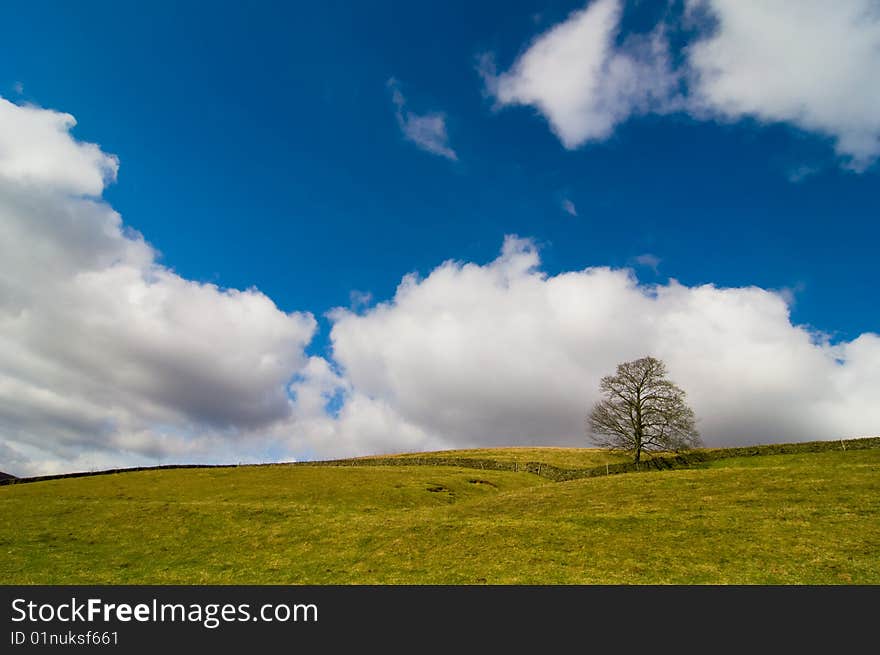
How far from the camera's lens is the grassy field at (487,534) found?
21875 mm

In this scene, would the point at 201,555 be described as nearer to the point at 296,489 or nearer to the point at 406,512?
the point at 406,512

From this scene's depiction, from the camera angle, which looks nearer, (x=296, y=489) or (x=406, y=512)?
(x=406, y=512)

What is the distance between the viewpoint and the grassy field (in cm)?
2188

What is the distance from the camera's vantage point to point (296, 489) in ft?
176

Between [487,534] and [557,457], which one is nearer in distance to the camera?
[487,534]

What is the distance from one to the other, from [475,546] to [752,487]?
26.0 meters

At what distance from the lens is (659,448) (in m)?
71.6

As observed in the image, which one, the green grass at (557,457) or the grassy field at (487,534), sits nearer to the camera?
the grassy field at (487,534)

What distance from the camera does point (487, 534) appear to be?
95.9ft

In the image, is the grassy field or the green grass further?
the green grass
